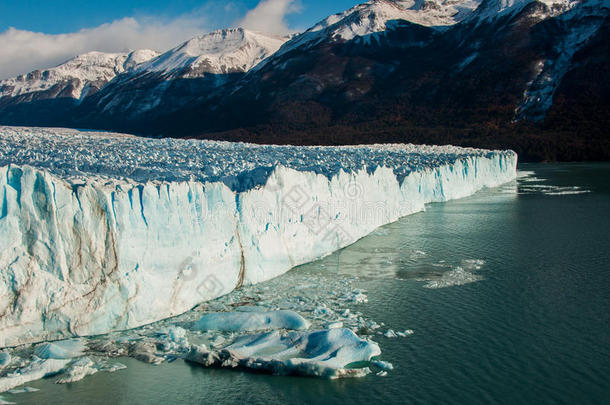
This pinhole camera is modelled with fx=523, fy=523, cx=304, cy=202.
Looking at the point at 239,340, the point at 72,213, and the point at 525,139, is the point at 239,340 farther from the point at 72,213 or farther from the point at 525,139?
the point at 525,139

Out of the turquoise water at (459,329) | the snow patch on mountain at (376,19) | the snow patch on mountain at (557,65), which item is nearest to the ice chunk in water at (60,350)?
the turquoise water at (459,329)

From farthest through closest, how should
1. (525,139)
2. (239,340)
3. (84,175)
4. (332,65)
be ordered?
1. (332,65)
2. (525,139)
3. (84,175)
4. (239,340)

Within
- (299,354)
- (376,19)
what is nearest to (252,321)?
(299,354)

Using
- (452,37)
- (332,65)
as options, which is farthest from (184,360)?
(452,37)

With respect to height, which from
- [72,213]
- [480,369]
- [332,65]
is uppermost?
[332,65]

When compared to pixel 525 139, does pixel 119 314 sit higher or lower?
lower

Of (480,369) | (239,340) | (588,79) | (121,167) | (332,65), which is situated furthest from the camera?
(332,65)

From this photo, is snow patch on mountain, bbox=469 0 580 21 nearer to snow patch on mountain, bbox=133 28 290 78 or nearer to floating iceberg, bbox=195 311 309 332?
snow patch on mountain, bbox=133 28 290 78

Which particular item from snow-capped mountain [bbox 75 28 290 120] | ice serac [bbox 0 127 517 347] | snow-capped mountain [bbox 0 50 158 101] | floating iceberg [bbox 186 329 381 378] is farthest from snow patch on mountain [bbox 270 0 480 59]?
floating iceberg [bbox 186 329 381 378]
